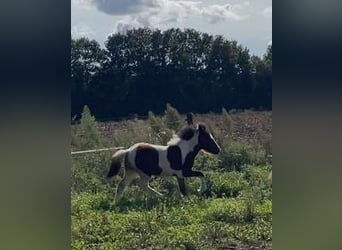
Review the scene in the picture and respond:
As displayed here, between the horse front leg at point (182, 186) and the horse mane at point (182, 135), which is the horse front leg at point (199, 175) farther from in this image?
the horse mane at point (182, 135)

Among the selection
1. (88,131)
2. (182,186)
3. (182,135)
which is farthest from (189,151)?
(88,131)

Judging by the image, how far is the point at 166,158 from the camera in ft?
14.8

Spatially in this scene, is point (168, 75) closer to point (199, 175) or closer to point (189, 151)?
point (189, 151)

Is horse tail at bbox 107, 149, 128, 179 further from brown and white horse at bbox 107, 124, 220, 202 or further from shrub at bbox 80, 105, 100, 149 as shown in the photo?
shrub at bbox 80, 105, 100, 149

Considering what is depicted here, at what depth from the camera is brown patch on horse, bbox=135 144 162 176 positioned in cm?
442

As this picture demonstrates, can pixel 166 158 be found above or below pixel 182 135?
below

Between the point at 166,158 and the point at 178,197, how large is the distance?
13.0 inches

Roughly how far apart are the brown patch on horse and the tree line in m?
0.66
